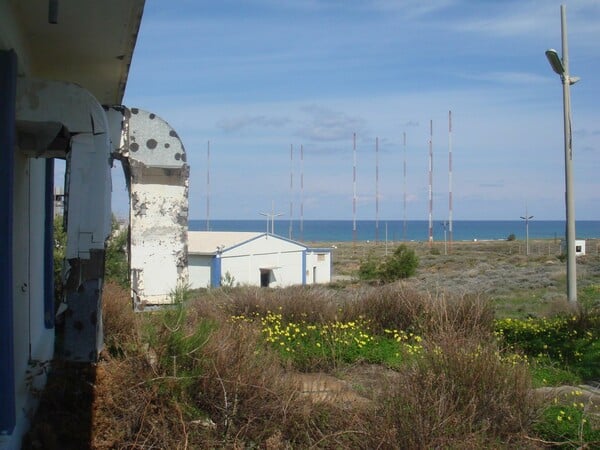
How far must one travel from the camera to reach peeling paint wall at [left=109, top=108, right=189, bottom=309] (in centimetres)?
523

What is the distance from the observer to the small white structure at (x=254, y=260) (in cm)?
3475

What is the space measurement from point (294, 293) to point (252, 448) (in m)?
7.58

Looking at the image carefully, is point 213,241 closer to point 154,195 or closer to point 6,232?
point 154,195

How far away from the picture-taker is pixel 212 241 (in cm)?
3869

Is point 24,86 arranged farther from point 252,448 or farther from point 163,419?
point 252,448

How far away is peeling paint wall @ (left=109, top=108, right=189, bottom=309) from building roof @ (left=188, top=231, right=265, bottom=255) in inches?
1150

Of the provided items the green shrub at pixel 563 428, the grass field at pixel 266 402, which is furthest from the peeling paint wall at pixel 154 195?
the green shrub at pixel 563 428

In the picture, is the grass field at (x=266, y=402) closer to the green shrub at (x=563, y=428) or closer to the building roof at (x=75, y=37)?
the green shrub at (x=563, y=428)

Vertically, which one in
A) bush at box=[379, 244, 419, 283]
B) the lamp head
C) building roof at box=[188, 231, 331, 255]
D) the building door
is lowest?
the building door

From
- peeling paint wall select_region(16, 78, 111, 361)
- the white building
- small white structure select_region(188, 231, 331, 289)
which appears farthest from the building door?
peeling paint wall select_region(16, 78, 111, 361)

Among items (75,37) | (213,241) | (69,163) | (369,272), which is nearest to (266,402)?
(69,163)

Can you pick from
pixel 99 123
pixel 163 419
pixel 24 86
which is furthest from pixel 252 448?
pixel 24 86

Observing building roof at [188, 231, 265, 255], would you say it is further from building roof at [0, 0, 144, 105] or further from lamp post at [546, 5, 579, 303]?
building roof at [0, 0, 144, 105]

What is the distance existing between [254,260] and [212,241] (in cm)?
237
